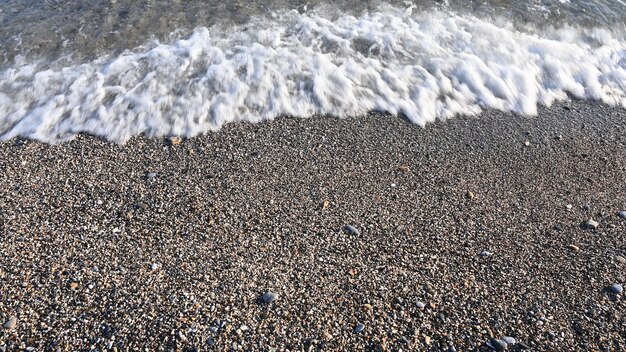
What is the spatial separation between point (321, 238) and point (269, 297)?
2.29 ft

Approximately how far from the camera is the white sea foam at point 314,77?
5188mm

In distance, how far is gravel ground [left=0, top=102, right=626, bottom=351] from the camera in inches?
126

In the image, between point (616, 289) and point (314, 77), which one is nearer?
point (616, 289)

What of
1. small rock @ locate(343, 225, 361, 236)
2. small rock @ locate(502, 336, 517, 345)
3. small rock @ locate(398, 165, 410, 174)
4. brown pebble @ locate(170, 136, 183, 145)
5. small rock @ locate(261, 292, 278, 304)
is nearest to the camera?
small rock @ locate(502, 336, 517, 345)

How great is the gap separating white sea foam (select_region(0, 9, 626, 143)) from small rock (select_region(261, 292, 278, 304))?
2171 mm

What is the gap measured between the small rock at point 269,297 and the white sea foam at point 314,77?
7.12 ft

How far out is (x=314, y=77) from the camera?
5742mm

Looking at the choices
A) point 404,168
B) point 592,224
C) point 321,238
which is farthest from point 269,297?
point 592,224

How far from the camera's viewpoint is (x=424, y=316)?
3.30 metres

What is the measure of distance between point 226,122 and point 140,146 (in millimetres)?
857

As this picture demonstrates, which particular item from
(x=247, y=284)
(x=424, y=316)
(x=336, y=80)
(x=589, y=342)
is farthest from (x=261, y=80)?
(x=589, y=342)

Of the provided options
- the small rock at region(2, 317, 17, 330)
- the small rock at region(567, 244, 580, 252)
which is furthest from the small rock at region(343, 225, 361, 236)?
the small rock at region(2, 317, 17, 330)

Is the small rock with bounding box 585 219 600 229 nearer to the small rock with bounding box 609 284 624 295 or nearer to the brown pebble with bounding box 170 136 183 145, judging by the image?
the small rock with bounding box 609 284 624 295

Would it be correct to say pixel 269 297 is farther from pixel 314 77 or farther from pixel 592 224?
pixel 314 77
